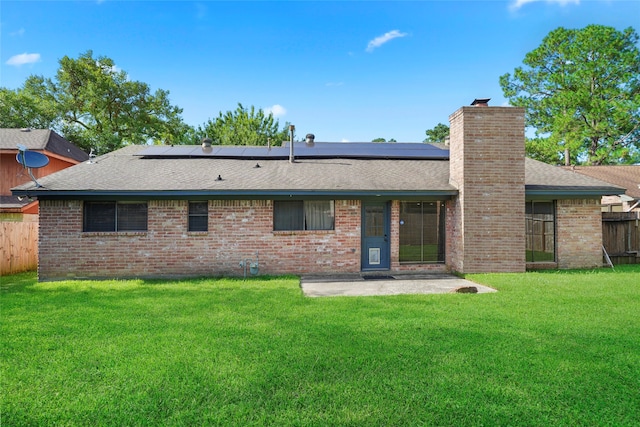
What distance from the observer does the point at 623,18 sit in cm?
2414

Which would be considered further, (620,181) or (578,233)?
(620,181)

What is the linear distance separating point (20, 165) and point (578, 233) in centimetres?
2303

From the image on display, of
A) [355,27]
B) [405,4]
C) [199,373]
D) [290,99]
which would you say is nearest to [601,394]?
[199,373]

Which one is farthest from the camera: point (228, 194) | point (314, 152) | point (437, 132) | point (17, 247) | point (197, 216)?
point (437, 132)

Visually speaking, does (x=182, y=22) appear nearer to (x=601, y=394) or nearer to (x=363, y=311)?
(x=363, y=311)

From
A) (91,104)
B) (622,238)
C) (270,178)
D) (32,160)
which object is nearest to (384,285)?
(270,178)

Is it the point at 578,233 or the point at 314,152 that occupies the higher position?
the point at 314,152

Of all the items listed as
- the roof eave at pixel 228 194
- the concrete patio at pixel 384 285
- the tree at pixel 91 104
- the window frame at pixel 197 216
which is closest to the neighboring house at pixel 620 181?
the roof eave at pixel 228 194

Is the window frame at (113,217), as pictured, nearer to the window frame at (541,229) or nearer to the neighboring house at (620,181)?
the window frame at (541,229)

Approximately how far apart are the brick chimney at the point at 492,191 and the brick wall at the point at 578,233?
1.65m

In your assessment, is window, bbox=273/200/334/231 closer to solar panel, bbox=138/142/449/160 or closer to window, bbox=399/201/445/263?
window, bbox=399/201/445/263

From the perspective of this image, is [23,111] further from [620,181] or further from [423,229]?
[620,181]

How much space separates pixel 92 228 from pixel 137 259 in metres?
1.48

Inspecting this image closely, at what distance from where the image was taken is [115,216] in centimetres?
924
